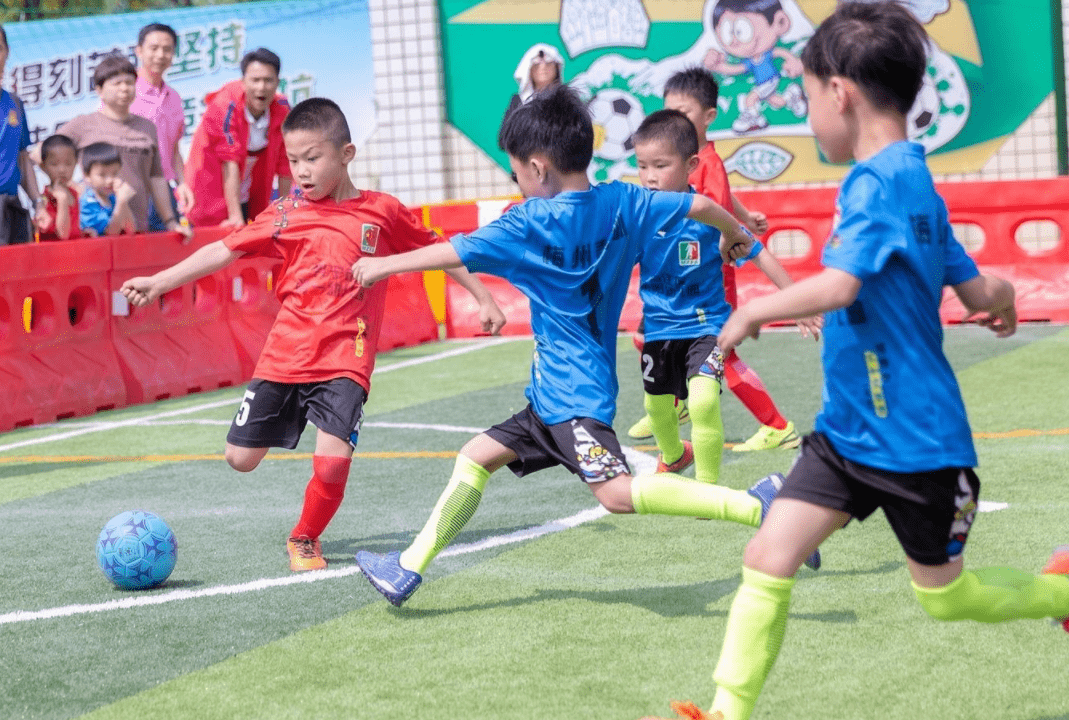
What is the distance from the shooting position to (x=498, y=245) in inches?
195

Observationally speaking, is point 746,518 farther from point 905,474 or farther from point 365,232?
point 365,232

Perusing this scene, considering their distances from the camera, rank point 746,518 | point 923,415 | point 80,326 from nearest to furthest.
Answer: point 923,415 → point 746,518 → point 80,326

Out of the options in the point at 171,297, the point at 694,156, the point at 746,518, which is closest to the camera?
the point at 746,518

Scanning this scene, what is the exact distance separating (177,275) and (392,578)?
158cm

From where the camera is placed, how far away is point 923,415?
3631 millimetres

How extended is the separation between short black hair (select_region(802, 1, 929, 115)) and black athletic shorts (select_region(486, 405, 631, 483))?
1.64 meters

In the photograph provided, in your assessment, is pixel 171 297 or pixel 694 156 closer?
pixel 694 156

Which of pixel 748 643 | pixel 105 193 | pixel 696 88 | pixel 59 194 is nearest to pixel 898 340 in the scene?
pixel 748 643

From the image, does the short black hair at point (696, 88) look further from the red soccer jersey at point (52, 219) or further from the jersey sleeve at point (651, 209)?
the red soccer jersey at point (52, 219)

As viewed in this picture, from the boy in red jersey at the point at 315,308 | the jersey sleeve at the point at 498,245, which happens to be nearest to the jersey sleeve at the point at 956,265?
the jersey sleeve at the point at 498,245

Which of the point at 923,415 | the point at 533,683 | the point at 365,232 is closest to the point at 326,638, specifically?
the point at 533,683

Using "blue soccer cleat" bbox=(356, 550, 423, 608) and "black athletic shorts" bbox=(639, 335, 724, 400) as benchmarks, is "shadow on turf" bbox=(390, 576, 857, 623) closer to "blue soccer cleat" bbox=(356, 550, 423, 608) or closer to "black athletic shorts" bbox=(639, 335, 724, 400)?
A: "blue soccer cleat" bbox=(356, 550, 423, 608)

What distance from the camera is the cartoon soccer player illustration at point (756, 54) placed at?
16891mm

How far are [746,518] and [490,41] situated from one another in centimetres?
1395
